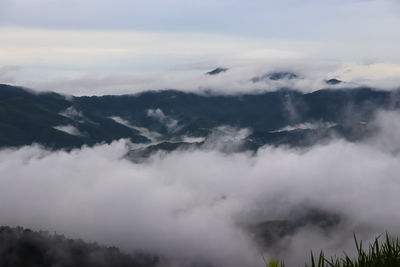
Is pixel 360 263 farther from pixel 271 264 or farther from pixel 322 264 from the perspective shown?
pixel 271 264

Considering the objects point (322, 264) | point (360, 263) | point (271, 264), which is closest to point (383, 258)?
point (360, 263)

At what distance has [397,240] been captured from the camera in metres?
13.6

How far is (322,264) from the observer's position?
39.4 feet

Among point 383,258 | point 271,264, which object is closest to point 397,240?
point 383,258

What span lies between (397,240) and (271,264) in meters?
4.27

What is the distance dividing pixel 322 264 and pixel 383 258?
149 centimetres

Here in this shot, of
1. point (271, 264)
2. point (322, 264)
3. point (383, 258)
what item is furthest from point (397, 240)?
point (271, 264)

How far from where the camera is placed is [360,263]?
40.6 feet

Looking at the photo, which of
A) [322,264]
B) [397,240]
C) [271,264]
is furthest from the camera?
[397,240]

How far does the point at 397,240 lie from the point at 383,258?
1168 mm

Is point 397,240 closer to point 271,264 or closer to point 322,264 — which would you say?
point 322,264

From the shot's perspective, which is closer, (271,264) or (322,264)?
(271,264)

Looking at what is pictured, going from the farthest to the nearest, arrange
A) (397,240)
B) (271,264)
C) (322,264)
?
(397,240), (322,264), (271,264)

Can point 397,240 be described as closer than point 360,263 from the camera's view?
No
